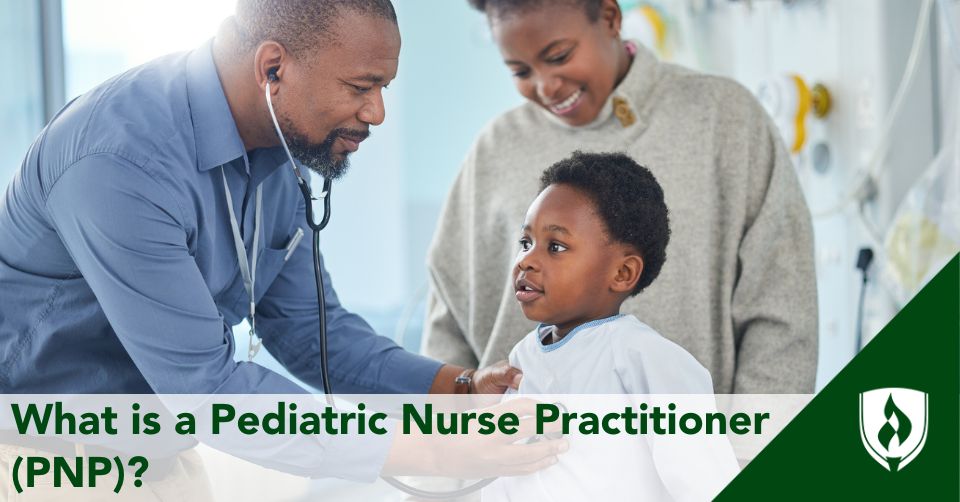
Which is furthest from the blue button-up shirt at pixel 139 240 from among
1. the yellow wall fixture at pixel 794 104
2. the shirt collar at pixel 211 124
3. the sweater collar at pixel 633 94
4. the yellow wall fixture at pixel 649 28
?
the yellow wall fixture at pixel 649 28

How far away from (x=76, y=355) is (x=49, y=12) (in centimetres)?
170

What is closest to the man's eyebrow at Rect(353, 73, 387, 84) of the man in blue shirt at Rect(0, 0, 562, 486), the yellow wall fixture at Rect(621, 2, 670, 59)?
the man in blue shirt at Rect(0, 0, 562, 486)

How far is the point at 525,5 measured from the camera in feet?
4.50

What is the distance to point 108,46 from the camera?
2.14 m

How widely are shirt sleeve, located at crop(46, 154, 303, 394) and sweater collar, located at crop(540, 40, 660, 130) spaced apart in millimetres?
670

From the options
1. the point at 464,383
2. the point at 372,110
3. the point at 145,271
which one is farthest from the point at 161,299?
the point at 464,383

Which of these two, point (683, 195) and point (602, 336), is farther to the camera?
point (683, 195)

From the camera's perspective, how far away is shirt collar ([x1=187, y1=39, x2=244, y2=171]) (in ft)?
3.67

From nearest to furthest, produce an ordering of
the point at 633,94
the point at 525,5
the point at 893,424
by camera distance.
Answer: the point at 893,424, the point at 525,5, the point at 633,94

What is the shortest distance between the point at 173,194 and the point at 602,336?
19.3 inches

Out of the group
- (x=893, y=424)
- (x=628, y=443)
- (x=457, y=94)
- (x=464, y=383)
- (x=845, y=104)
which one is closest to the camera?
(x=628, y=443)

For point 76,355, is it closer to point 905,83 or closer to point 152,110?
point 152,110

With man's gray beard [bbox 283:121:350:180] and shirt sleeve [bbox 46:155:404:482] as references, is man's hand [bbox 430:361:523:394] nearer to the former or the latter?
shirt sleeve [bbox 46:155:404:482]

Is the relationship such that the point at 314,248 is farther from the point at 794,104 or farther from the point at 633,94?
the point at 794,104
